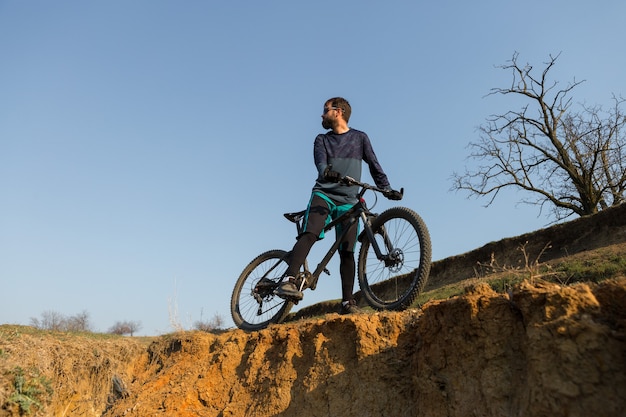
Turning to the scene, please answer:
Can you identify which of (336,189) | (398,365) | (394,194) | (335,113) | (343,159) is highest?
(335,113)

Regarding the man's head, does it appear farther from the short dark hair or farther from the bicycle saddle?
the bicycle saddle

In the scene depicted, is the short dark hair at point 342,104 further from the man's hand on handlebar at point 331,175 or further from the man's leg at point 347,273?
the man's leg at point 347,273

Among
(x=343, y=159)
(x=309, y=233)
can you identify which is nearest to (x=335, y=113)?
(x=343, y=159)

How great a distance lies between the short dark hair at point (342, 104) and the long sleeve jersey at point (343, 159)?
202mm

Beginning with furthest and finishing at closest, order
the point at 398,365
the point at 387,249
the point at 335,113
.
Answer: the point at 335,113, the point at 387,249, the point at 398,365

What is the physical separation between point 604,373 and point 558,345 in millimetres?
238

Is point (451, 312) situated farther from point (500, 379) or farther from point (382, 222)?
point (382, 222)

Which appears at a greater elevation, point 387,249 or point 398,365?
point 387,249

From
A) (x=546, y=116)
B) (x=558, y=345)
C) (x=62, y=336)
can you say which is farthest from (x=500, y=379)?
(x=546, y=116)

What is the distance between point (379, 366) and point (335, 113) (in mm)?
3025

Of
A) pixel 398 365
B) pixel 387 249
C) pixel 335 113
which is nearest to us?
pixel 398 365

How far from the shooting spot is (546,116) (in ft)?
74.2

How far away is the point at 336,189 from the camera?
581cm

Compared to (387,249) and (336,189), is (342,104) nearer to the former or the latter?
(336,189)
